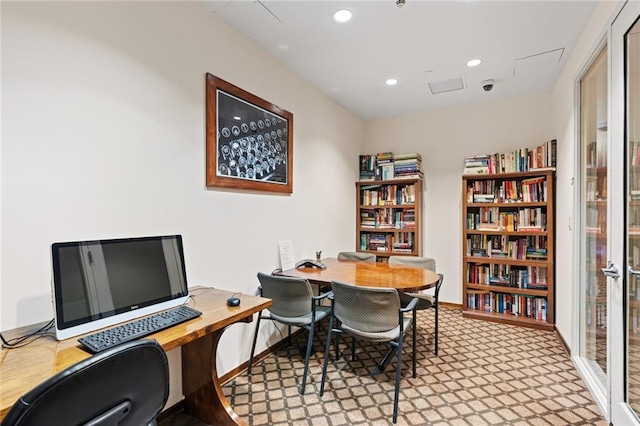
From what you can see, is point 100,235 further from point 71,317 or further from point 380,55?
point 380,55

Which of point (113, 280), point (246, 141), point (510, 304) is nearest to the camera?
point (113, 280)

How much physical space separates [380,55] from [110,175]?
235 centimetres

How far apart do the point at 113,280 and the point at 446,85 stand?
3544mm

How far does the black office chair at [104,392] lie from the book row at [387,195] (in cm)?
360

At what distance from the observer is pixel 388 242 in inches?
168

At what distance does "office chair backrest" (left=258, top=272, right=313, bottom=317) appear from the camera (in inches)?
86.9

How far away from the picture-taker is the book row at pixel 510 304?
3408 mm

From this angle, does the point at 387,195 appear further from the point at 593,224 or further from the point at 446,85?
the point at 593,224

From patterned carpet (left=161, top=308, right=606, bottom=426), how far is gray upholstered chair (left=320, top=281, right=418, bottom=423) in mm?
184

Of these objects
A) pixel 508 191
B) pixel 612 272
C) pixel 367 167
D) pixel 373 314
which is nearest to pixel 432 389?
pixel 373 314

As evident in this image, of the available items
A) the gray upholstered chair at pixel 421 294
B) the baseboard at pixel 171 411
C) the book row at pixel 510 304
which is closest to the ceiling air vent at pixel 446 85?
the gray upholstered chair at pixel 421 294

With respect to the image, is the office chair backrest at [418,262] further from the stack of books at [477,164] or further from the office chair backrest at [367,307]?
the stack of books at [477,164]

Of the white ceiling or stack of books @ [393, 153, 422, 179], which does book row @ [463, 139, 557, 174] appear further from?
the white ceiling

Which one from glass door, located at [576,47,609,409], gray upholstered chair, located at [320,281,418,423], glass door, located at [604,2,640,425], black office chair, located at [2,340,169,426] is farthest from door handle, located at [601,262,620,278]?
black office chair, located at [2,340,169,426]
